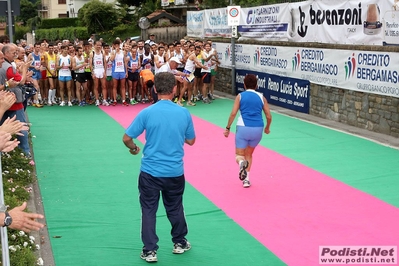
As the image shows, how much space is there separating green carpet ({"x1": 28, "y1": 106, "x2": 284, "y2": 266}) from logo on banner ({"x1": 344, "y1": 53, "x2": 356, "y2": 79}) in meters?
5.64

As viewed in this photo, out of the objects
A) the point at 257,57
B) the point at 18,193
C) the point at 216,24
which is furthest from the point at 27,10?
the point at 18,193

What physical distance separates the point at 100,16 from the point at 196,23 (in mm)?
36266

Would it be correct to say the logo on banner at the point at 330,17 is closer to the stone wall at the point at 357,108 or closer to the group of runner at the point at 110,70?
the stone wall at the point at 357,108

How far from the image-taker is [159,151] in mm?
6645

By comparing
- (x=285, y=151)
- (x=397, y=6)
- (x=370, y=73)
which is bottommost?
(x=285, y=151)

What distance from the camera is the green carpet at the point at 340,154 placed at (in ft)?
33.1

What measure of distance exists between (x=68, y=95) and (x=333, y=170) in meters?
11.7

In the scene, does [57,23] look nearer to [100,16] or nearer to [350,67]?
[100,16]

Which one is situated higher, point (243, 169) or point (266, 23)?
point (266, 23)

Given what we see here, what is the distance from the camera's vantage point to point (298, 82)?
18.2 m

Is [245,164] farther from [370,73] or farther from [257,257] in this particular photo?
[370,73]

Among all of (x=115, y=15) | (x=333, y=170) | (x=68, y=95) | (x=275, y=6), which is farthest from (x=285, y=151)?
(x=115, y=15)

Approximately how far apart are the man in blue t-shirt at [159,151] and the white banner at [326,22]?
321 inches

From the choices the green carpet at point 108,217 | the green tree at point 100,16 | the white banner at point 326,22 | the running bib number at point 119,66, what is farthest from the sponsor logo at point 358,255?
the green tree at point 100,16
